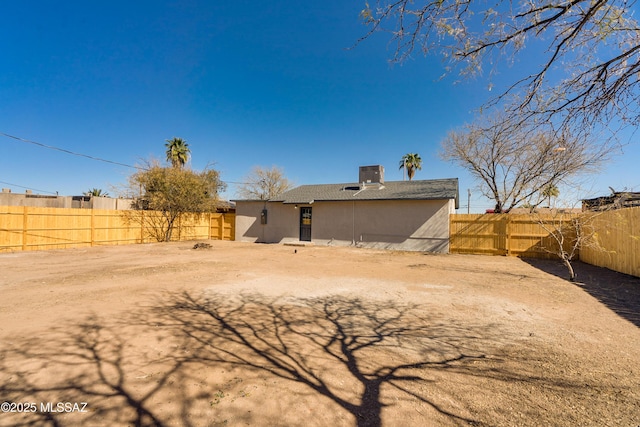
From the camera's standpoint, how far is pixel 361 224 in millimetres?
16297

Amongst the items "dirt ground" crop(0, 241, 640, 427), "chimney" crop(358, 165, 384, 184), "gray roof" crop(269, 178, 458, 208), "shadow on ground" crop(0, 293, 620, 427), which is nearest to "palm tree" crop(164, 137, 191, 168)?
"gray roof" crop(269, 178, 458, 208)

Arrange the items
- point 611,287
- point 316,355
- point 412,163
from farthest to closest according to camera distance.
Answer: point 412,163
point 611,287
point 316,355

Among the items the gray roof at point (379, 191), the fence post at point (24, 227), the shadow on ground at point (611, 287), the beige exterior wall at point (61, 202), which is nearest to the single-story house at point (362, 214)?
the gray roof at point (379, 191)

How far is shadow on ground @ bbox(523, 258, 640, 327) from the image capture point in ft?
16.5

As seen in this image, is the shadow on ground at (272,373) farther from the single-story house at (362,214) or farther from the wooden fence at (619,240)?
the single-story house at (362,214)

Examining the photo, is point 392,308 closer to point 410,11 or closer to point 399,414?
point 399,414

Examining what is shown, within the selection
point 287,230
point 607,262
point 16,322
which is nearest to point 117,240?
point 287,230

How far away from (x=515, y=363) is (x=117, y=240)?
1878cm

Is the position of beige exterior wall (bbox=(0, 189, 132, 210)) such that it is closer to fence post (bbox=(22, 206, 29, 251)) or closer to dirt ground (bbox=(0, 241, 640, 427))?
fence post (bbox=(22, 206, 29, 251))

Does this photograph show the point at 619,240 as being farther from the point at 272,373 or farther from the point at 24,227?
the point at 24,227

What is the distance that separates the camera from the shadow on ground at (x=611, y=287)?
5037mm

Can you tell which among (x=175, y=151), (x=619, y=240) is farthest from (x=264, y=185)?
(x=619, y=240)

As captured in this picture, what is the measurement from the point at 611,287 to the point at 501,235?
679 cm

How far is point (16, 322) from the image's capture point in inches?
163
